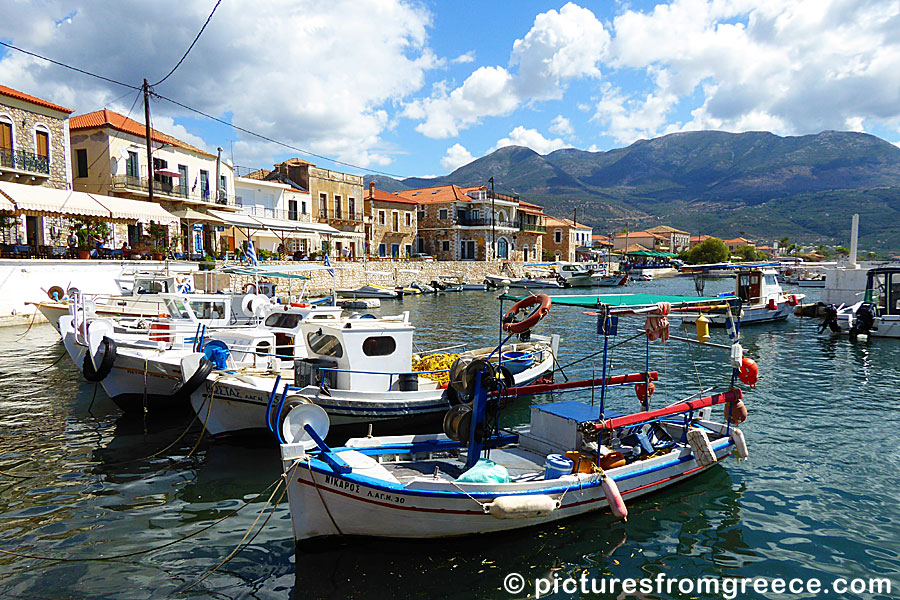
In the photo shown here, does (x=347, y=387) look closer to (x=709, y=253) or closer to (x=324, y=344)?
(x=324, y=344)

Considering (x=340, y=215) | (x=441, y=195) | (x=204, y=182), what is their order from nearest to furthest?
1. (x=204, y=182)
2. (x=340, y=215)
3. (x=441, y=195)

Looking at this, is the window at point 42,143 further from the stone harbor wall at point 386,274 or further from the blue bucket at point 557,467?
the blue bucket at point 557,467

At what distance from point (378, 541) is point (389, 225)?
2277 inches

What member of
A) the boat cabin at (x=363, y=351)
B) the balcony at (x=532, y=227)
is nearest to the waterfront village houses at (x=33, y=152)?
the boat cabin at (x=363, y=351)

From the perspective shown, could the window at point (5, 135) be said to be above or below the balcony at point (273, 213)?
above

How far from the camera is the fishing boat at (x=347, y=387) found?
35.5ft

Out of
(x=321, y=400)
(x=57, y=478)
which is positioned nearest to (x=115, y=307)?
(x=57, y=478)

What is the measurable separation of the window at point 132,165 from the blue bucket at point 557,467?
125ft

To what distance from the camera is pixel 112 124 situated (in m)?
34.6

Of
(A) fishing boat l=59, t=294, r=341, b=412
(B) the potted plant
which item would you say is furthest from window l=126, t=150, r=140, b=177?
(A) fishing boat l=59, t=294, r=341, b=412

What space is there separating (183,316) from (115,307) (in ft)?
21.9

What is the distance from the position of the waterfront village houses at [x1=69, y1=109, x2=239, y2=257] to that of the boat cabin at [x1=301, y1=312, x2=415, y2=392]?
25.0m

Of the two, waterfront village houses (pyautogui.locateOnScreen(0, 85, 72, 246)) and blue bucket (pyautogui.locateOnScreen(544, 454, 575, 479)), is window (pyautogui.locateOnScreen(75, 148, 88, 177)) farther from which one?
blue bucket (pyautogui.locateOnScreen(544, 454, 575, 479))

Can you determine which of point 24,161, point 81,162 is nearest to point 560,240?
point 81,162
